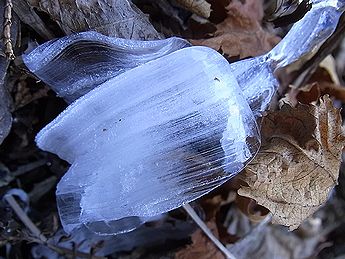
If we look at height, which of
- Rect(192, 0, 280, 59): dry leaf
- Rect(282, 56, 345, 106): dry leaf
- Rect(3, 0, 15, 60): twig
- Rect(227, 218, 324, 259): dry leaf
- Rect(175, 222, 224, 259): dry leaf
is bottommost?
Rect(227, 218, 324, 259): dry leaf

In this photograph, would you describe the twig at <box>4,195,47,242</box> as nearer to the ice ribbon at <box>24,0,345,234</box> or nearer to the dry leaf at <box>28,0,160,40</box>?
the ice ribbon at <box>24,0,345,234</box>

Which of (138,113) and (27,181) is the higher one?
(138,113)

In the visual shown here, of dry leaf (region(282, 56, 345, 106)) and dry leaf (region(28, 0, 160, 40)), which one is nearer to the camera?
dry leaf (region(28, 0, 160, 40))

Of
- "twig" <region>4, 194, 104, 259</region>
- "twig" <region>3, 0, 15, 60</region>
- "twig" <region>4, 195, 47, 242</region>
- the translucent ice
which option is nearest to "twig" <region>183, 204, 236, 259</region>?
"twig" <region>4, 194, 104, 259</region>

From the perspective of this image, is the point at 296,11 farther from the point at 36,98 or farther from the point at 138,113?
the point at 36,98

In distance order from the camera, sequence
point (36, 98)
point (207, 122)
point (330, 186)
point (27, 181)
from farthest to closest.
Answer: point (27, 181) → point (36, 98) → point (330, 186) → point (207, 122)

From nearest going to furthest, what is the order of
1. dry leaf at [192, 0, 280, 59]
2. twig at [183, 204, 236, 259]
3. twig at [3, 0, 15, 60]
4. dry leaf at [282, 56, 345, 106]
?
1. twig at [3, 0, 15, 60]
2. dry leaf at [192, 0, 280, 59]
3. twig at [183, 204, 236, 259]
4. dry leaf at [282, 56, 345, 106]

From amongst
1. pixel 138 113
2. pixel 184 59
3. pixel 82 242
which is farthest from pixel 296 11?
pixel 82 242
